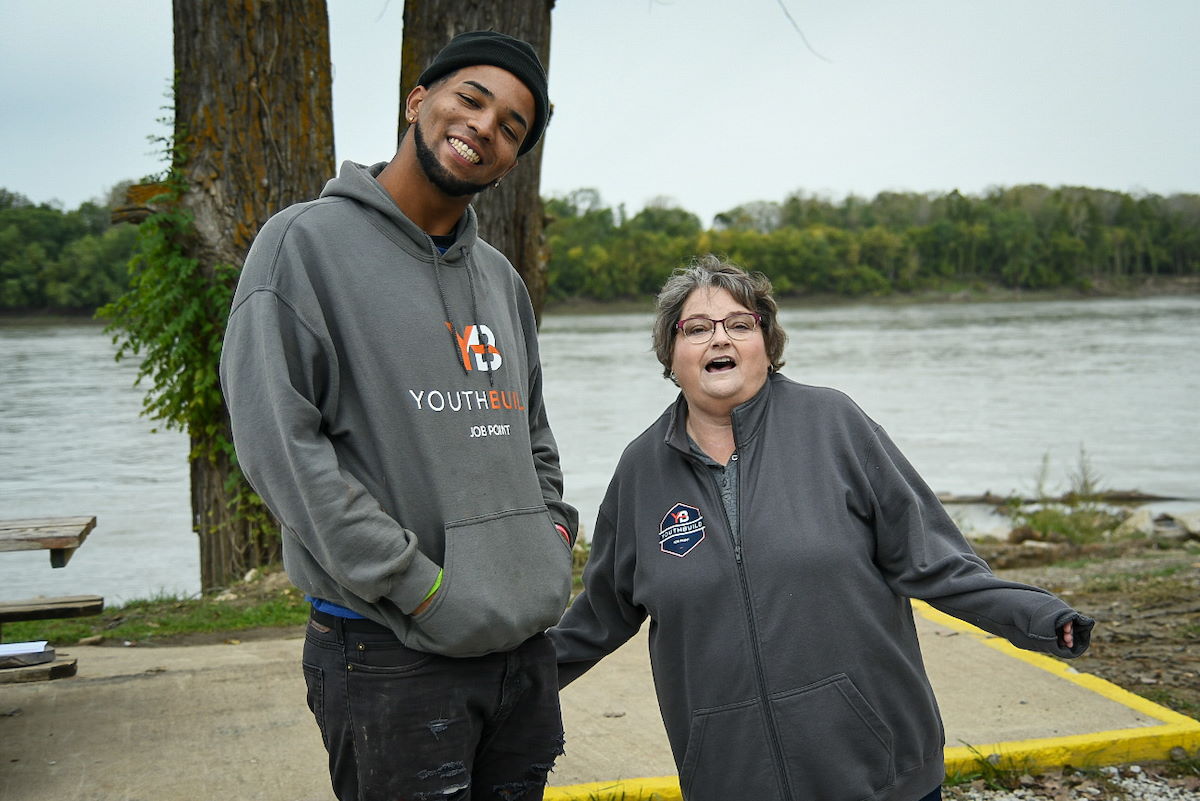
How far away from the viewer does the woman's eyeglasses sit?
2.88 meters

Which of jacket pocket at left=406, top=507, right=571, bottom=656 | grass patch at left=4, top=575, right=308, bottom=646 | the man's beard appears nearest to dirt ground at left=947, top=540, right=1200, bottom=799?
jacket pocket at left=406, top=507, right=571, bottom=656

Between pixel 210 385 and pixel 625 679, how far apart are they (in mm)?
3501

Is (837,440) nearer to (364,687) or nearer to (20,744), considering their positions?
(364,687)

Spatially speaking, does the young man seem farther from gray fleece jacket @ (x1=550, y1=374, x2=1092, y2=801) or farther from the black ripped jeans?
gray fleece jacket @ (x1=550, y1=374, x2=1092, y2=801)

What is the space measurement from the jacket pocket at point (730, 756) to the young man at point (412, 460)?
0.37m

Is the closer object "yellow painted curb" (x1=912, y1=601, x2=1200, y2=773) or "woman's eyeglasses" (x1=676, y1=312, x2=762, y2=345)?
"woman's eyeglasses" (x1=676, y1=312, x2=762, y2=345)

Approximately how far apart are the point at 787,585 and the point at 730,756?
43 cm

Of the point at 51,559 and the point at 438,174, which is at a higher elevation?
the point at 438,174

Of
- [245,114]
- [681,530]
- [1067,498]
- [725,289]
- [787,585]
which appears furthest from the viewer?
[1067,498]

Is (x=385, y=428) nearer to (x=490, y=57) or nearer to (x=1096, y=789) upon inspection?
(x=490, y=57)

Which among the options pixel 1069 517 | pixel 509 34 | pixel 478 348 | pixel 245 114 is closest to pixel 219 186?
pixel 245 114

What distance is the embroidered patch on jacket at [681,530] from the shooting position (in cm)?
275

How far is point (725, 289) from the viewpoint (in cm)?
293

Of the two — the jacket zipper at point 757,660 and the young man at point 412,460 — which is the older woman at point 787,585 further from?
the young man at point 412,460
